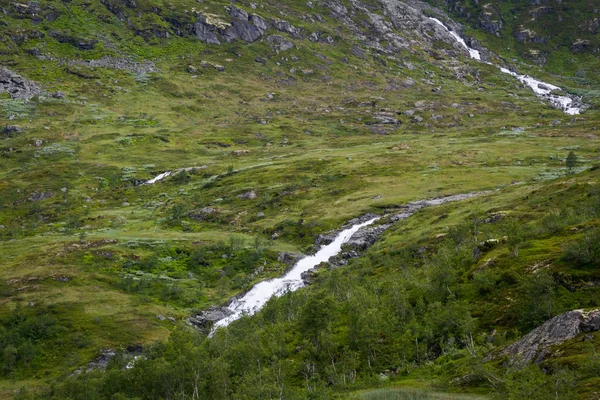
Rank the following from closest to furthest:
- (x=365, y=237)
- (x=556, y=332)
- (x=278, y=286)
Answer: (x=556, y=332) → (x=278, y=286) → (x=365, y=237)

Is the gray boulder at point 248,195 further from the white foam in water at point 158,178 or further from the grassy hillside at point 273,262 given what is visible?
the white foam in water at point 158,178

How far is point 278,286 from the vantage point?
104m

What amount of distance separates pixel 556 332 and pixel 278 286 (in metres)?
71.7

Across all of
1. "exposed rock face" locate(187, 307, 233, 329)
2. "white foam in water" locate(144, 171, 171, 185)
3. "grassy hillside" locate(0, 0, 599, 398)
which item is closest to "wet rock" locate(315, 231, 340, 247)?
Answer: "grassy hillside" locate(0, 0, 599, 398)

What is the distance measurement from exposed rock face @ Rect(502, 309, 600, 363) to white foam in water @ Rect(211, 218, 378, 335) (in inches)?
2097

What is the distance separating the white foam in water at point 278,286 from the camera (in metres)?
95.8

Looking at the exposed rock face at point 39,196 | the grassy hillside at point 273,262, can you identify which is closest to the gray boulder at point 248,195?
the grassy hillside at point 273,262

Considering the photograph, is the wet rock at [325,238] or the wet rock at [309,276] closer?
the wet rock at [309,276]

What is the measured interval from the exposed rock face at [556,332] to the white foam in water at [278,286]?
53.3 metres

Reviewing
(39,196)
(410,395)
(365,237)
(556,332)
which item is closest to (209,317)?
(365,237)

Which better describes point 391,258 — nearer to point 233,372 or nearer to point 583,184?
point 583,184

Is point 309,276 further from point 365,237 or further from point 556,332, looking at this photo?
point 556,332

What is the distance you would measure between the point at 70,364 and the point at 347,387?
177 feet

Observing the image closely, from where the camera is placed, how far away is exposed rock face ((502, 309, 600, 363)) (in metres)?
35.7
